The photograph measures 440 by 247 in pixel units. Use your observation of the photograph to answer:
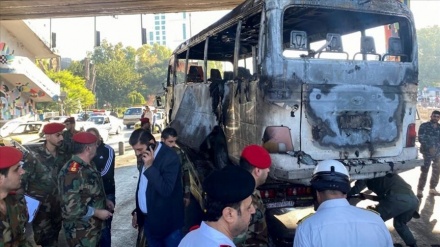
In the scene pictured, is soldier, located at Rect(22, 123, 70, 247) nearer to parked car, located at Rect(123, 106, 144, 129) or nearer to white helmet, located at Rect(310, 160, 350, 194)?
white helmet, located at Rect(310, 160, 350, 194)

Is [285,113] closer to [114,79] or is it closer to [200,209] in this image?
[200,209]

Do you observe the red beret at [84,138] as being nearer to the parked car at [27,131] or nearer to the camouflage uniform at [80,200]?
the camouflage uniform at [80,200]

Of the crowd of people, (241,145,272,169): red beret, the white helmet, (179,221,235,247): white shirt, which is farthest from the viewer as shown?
(241,145,272,169): red beret

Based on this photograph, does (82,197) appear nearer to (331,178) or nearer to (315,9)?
(331,178)

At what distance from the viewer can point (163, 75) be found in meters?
78.9

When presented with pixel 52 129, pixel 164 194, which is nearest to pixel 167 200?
pixel 164 194

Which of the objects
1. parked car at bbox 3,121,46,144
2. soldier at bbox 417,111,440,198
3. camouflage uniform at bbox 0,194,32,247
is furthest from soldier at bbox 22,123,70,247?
parked car at bbox 3,121,46,144

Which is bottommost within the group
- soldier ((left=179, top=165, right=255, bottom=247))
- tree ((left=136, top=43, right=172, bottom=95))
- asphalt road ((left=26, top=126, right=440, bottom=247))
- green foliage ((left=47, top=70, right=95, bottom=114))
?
asphalt road ((left=26, top=126, right=440, bottom=247))

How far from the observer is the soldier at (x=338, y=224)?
220 cm

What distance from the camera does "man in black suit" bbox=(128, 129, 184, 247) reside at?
3.77 metres

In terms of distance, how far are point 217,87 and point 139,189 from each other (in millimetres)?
3110

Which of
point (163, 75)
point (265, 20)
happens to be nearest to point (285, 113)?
point (265, 20)

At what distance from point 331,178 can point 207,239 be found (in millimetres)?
952

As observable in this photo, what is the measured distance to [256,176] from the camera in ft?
10.5
